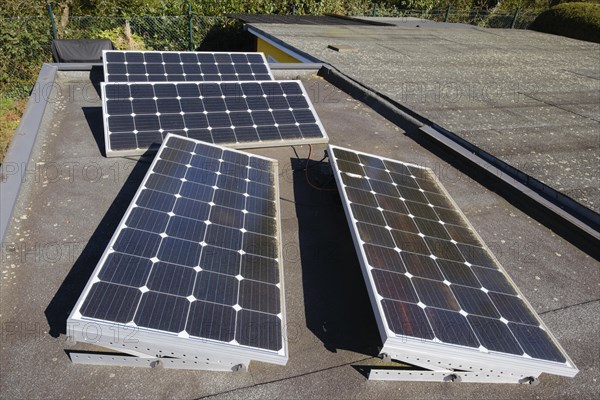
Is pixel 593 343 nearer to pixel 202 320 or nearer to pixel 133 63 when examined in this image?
pixel 202 320

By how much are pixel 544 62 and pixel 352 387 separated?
22605 mm

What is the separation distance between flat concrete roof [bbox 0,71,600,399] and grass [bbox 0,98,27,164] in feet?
25.6

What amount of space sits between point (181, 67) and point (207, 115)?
195 inches

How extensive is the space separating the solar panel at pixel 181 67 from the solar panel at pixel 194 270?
6557 mm

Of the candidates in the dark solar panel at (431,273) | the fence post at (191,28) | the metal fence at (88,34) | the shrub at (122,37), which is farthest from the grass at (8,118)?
the dark solar panel at (431,273)

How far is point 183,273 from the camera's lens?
536 centimetres

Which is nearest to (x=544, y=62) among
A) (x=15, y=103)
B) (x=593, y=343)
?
(x=593, y=343)

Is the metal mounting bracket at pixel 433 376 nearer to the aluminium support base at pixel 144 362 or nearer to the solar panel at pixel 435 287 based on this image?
the solar panel at pixel 435 287

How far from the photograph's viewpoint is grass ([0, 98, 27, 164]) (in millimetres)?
16334

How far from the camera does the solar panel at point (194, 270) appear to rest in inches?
180

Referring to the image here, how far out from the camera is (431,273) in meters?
6.00

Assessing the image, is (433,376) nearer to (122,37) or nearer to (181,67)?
(181,67)

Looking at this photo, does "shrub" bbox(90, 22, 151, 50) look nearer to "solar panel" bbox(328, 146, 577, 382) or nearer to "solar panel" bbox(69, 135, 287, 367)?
"solar panel" bbox(69, 135, 287, 367)

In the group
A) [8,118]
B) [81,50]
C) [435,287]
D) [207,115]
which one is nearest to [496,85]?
[207,115]
